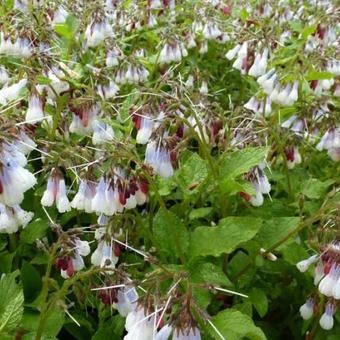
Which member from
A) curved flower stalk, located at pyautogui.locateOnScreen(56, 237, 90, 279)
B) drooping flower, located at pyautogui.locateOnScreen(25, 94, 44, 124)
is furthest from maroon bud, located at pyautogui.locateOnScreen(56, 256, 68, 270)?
drooping flower, located at pyautogui.locateOnScreen(25, 94, 44, 124)

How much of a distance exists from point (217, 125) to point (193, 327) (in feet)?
4.10

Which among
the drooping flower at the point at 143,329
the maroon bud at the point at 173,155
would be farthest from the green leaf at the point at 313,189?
the drooping flower at the point at 143,329

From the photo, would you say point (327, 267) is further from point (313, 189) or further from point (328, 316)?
point (313, 189)

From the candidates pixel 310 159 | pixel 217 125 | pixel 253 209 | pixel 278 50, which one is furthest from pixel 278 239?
pixel 278 50

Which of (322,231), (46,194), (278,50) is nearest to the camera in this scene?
(322,231)

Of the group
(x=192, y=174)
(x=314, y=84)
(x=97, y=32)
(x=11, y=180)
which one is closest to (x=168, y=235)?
(x=192, y=174)

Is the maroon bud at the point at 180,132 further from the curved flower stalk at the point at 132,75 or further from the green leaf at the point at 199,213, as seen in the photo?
the curved flower stalk at the point at 132,75

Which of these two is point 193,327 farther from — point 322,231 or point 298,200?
point 298,200

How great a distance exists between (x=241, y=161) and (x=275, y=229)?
1.10 ft

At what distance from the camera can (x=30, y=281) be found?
265 centimetres

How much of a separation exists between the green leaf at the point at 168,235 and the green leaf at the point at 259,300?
1.09 ft

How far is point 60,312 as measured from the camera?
2.27 meters

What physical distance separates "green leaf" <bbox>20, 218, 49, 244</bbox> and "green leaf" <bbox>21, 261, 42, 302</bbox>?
0.32ft

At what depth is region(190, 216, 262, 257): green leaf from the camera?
2.27 meters
